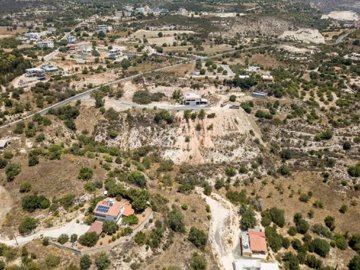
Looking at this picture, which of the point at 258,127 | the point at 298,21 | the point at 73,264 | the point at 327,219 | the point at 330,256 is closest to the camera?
the point at 73,264

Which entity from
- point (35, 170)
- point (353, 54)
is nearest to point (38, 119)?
point (35, 170)

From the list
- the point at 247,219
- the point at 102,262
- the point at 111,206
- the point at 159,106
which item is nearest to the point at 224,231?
the point at 247,219

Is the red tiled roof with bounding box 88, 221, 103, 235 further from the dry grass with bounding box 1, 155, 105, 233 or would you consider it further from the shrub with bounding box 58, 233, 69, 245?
the dry grass with bounding box 1, 155, 105, 233

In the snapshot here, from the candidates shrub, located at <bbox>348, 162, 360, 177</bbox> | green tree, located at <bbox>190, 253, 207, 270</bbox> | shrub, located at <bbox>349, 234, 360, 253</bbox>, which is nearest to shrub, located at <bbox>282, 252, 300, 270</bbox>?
shrub, located at <bbox>349, 234, 360, 253</bbox>

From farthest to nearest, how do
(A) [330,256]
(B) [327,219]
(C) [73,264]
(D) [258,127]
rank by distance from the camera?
1. (D) [258,127]
2. (B) [327,219]
3. (A) [330,256]
4. (C) [73,264]

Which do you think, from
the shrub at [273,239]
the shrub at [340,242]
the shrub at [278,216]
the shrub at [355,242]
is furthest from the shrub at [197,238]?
the shrub at [355,242]

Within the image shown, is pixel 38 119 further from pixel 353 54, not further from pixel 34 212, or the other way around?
pixel 353 54

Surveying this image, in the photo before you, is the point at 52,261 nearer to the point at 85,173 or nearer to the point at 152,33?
the point at 85,173
